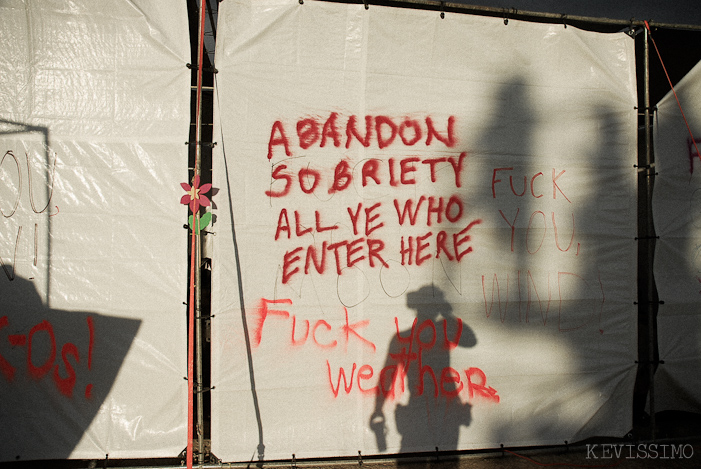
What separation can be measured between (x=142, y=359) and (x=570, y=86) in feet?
12.3

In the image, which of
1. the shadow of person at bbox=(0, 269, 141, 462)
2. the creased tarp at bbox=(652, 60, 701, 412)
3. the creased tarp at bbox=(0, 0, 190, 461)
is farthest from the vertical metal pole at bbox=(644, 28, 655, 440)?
the shadow of person at bbox=(0, 269, 141, 462)

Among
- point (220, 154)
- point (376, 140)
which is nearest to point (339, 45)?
point (376, 140)

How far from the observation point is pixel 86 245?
2779 mm

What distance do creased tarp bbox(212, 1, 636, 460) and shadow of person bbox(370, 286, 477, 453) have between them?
1 centimetres

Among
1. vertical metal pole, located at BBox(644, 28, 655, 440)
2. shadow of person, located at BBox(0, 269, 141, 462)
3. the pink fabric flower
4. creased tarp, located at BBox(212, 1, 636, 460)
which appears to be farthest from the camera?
vertical metal pole, located at BBox(644, 28, 655, 440)

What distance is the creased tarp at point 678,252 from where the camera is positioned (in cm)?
327

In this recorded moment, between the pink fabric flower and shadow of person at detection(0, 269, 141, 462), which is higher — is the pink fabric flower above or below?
above

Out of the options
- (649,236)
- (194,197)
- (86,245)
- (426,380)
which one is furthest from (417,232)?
(86,245)

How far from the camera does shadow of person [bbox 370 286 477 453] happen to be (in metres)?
2.97

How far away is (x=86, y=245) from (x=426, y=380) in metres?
2.56

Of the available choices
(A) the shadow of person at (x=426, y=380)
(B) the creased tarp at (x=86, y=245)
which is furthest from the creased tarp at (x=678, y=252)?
(B) the creased tarp at (x=86, y=245)

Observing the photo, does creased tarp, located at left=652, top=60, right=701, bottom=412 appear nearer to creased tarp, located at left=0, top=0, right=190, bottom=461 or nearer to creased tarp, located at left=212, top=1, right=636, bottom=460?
creased tarp, located at left=212, top=1, right=636, bottom=460

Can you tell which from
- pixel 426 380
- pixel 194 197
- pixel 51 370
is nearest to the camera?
pixel 194 197

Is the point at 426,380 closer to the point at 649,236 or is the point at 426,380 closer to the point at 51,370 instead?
the point at 649,236
